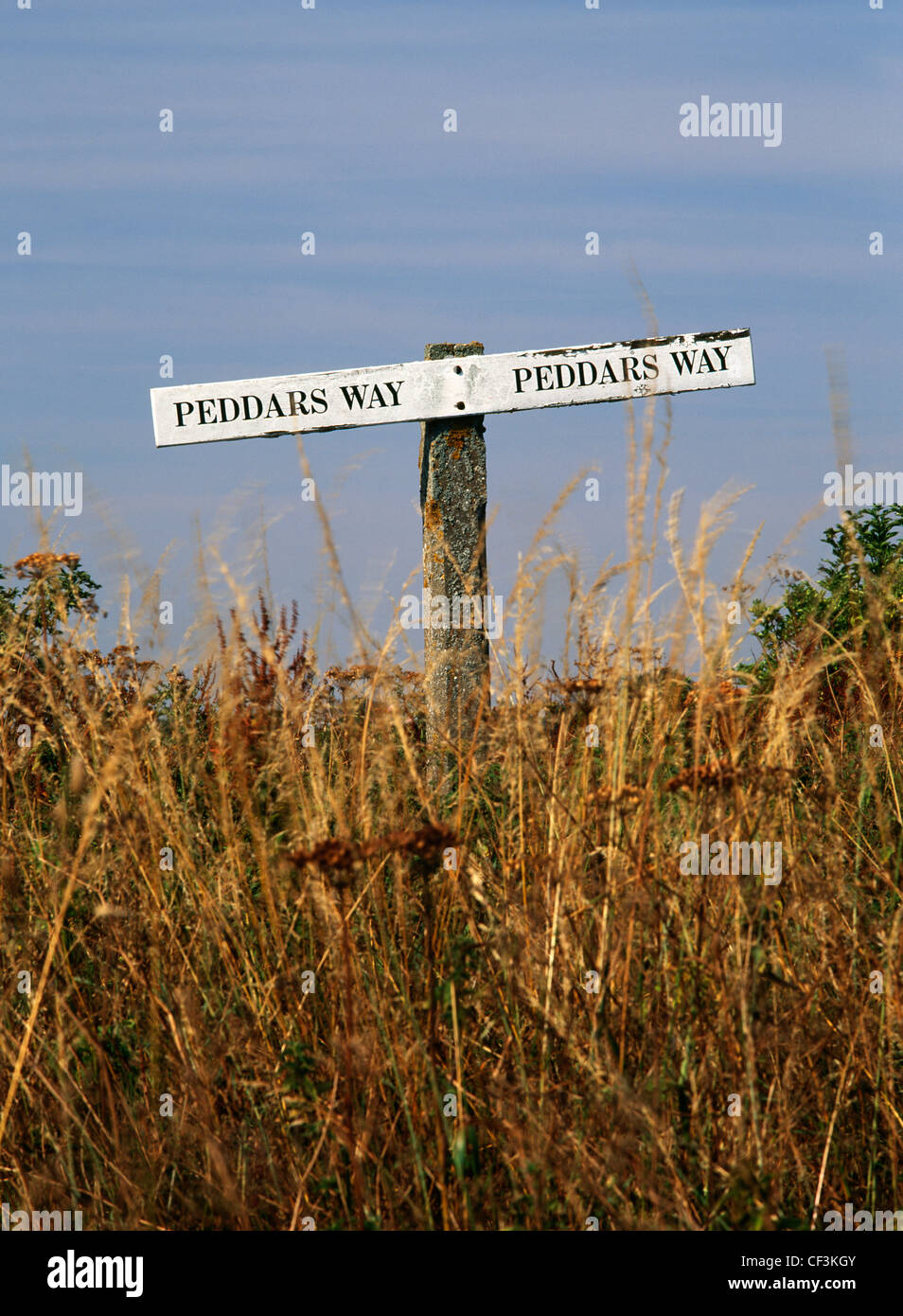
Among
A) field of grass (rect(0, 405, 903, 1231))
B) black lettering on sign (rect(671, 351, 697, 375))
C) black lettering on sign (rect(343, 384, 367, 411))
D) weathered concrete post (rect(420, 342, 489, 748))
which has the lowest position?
field of grass (rect(0, 405, 903, 1231))

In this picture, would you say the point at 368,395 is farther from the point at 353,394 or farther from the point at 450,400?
the point at 450,400

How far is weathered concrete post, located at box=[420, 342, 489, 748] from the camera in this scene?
5.11 m

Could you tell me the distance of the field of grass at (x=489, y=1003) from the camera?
76.6 inches

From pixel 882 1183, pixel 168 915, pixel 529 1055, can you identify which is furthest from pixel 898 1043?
pixel 168 915

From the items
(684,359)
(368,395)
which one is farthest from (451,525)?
(684,359)

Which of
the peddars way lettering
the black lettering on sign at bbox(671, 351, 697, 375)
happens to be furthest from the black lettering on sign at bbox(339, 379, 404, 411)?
the black lettering on sign at bbox(671, 351, 697, 375)

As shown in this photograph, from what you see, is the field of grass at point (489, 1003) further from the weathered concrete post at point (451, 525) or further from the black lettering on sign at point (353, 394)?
the black lettering on sign at point (353, 394)

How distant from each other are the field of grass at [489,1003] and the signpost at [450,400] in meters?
2.19

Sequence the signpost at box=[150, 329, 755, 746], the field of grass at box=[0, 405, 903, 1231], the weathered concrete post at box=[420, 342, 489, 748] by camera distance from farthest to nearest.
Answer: the weathered concrete post at box=[420, 342, 489, 748] → the signpost at box=[150, 329, 755, 746] → the field of grass at box=[0, 405, 903, 1231]

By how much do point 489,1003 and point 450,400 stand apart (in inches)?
131

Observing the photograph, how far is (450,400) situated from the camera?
16.8 ft

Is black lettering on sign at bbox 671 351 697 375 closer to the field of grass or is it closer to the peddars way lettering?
the peddars way lettering

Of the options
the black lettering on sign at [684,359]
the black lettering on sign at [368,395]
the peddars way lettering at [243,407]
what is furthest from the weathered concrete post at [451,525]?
the black lettering on sign at [684,359]
